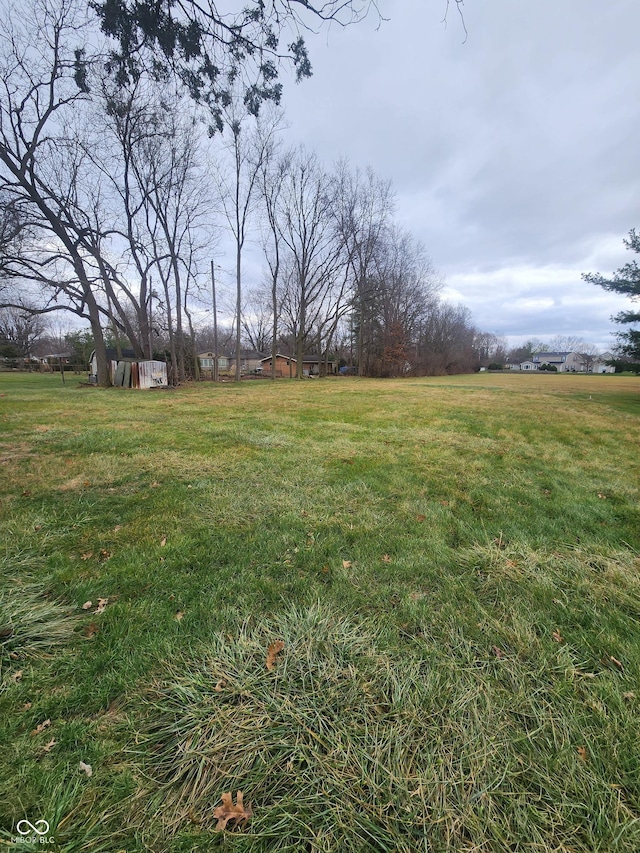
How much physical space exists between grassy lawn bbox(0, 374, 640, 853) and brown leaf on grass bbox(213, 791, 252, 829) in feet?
0.05

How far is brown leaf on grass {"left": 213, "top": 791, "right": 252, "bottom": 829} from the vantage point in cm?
108

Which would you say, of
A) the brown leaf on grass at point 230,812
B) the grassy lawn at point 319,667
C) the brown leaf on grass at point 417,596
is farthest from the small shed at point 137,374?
the brown leaf on grass at point 230,812

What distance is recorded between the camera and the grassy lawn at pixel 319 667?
109 centimetres

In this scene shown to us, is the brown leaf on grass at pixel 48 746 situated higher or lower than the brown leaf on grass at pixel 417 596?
lower

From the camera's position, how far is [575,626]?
1905mm

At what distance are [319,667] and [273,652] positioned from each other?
26cm

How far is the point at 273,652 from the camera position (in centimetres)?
169

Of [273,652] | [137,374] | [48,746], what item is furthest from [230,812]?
[137,374]

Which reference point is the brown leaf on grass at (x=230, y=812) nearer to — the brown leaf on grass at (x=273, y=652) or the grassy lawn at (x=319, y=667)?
the grassy lawn at (x=319, y=667)

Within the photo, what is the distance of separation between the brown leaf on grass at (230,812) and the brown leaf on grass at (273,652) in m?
0.48

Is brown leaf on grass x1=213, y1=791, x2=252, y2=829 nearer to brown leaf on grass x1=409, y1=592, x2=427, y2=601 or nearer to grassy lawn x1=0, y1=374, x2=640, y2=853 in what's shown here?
grassy lawn x1=0, y1=374, x2=640, y2=853

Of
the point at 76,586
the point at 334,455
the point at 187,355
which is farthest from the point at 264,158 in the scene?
the point at 76,586

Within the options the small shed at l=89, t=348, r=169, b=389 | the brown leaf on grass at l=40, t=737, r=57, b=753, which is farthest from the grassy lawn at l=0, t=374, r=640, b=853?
the small shed at l=89, t=348, r=169, b=389

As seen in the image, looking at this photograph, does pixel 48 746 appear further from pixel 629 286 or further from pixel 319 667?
pixel 629 286
